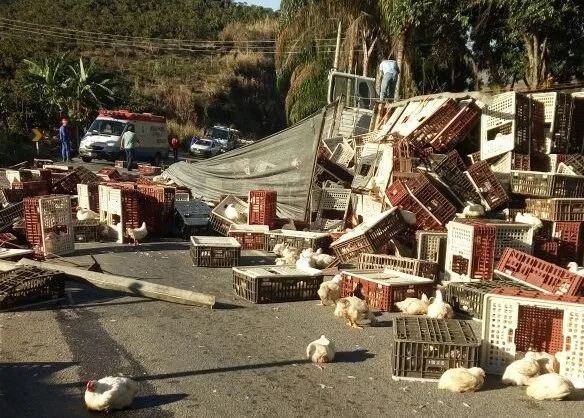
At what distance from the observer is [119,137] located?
28.2 meters

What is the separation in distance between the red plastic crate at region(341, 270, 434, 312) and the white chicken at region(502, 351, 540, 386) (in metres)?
2.06

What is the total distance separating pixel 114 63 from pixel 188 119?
9.41 m

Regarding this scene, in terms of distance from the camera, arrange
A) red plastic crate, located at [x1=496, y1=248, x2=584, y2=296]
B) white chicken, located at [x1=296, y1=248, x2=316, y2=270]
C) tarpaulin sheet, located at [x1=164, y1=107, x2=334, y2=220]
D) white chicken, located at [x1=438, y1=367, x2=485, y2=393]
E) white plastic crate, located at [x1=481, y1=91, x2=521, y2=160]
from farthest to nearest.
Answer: tarpaulin sheet, located at [x1=164, y1=107, x2=334, y2=220], white plastic crate, located at [x1=481, y1=91, x2=521, y2=160], white chicken, located at [x1=296, y1=248, x2=316, y2=270], red plastic crate, located at [x1=496, y1=248, x2=584, y2=296], white chicken, located at [x1=438, y1=367, x2=485, y2=393]

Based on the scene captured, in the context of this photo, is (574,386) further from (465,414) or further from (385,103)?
(385,103)

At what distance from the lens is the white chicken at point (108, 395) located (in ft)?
13.6

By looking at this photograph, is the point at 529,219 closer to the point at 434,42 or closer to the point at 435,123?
the point at 435,123

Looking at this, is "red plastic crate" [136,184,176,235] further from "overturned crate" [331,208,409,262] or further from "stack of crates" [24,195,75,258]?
"overturned crate" [331,208,409,262]

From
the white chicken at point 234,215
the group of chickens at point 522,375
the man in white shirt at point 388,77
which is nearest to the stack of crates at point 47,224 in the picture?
the white chicken at point 234,215

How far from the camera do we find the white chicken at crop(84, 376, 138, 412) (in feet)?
13.6

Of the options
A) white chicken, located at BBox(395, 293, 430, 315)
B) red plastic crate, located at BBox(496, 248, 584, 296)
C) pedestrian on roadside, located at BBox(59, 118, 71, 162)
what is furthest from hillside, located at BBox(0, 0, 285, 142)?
red plastic crate, located at BBox(496, 248, 584, 296)

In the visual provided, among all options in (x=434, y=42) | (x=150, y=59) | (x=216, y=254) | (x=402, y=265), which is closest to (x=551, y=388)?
(x=402, y=265)

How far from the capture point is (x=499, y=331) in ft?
16.5

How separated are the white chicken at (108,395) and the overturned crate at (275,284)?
2.82 m

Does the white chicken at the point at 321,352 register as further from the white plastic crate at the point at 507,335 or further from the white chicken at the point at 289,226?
the white chicken at the point at 289,226
